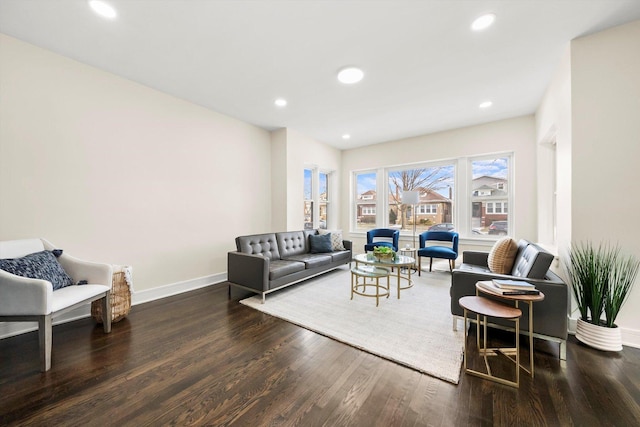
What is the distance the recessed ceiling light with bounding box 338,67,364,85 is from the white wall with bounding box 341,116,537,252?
282 centimetres

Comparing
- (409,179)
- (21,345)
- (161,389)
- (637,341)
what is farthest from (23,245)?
(409,179)

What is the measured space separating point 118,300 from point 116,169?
157 cm

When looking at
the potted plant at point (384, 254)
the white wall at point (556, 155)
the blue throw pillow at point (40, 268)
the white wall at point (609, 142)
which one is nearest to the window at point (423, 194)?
the white wall at point (556, 155)

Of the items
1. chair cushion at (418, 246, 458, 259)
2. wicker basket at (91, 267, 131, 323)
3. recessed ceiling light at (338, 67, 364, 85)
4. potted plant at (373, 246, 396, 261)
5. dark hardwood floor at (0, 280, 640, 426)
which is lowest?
dark hardwood floor at (0, 280, 640, 426)

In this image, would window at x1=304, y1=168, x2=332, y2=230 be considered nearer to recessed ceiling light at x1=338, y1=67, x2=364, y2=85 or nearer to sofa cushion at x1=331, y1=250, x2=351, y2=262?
sofa cushion at x1=331, y1=250, x2=351, y2=262

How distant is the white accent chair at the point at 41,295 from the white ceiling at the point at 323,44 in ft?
6.73

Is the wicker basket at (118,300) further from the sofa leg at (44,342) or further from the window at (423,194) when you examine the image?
the window at (423,194)

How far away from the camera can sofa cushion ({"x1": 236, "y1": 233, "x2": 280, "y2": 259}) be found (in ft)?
12.4

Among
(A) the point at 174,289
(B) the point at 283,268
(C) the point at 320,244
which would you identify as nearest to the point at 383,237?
(C) the point at 320,244

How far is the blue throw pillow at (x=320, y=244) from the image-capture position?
473 cm

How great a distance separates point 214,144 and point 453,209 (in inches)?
186

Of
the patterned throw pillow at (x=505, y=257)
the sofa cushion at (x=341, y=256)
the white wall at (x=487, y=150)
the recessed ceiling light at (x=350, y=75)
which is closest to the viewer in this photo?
the patterned throw pillow at (x=505, y=257)

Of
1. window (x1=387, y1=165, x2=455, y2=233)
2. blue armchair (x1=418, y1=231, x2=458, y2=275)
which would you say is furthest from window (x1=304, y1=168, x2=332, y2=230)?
blue armchair (x1=418, y1=231, x2=458, y2=275)

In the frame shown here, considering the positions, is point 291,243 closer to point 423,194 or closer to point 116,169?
point 116,169
